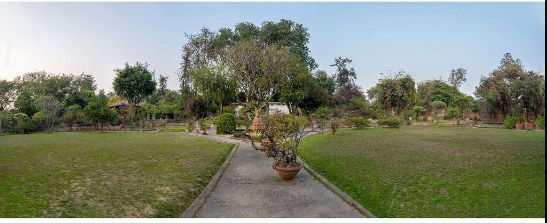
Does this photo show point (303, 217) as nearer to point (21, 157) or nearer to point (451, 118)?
point (21, 157)

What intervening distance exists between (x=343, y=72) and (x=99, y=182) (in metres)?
46.5

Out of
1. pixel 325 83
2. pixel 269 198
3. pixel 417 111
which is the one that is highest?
pixel 325 83

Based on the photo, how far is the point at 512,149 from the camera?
29.8 ft

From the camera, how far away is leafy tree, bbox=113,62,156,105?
31.2 metres

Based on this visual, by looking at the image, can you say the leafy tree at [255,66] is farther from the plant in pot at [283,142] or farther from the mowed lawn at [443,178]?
the plant in pot at [283,142]

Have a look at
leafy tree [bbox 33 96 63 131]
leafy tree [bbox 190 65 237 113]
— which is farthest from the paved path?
leafy tree [bbox 33 96 63 131]

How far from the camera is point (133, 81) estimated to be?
102 ft

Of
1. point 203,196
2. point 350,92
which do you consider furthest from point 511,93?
point 203,196

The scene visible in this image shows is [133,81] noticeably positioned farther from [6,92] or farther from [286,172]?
[286,172]

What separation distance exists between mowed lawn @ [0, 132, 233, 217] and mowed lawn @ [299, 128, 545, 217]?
3.50 m

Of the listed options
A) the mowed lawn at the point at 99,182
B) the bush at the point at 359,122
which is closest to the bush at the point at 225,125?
the bush at the point at 359,122

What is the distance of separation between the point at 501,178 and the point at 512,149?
14.0 ft

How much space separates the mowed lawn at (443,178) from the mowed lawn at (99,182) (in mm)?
3496

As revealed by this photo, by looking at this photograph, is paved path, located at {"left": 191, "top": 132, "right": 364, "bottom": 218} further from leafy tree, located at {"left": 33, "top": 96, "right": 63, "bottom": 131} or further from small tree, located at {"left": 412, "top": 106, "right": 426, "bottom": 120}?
small tree, located at {"left": 412, "top": 106, "right": 426, "bottom": 120}
